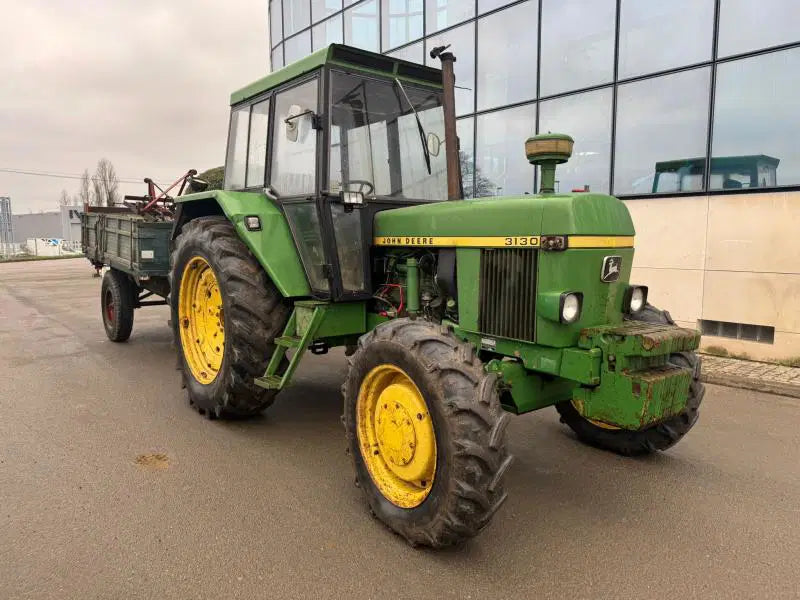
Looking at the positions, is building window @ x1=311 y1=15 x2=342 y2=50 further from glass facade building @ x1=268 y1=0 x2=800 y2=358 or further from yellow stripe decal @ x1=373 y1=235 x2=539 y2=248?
yellow stripe decal @ x1=373 y1=235 x2=539 y2=248

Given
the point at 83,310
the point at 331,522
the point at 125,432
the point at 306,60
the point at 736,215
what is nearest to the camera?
the point at 331,522

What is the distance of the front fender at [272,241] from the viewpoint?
4199 millimetres

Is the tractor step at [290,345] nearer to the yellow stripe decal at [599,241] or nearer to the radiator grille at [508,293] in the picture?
the radiator grille at [508,293]

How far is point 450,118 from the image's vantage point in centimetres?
369

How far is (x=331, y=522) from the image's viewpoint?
3104 mm

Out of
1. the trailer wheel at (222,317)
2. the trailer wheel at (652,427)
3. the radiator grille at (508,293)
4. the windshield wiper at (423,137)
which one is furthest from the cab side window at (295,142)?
the trailer wheel at (652,427)

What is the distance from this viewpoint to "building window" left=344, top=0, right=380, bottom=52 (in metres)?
12.4

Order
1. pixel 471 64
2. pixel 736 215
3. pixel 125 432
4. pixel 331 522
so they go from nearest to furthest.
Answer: pixel 331 522
pixel 125 432
pixel 736 215
pixel 471 64

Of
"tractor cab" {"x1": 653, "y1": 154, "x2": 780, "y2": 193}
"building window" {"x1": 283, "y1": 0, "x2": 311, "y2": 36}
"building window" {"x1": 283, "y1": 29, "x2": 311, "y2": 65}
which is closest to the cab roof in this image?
"tractor cab" {"x1": 653, "y1": 154, "x2": 780, "y2": 193}

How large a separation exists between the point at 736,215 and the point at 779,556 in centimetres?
525

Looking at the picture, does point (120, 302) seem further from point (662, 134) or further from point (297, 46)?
point (297, 46)

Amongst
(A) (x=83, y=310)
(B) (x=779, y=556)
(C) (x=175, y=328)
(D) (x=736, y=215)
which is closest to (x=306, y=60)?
(C) (x=175, y=328)

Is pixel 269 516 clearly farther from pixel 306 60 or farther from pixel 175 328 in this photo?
pixel 306 60

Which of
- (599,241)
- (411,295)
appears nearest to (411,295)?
(411,295)
